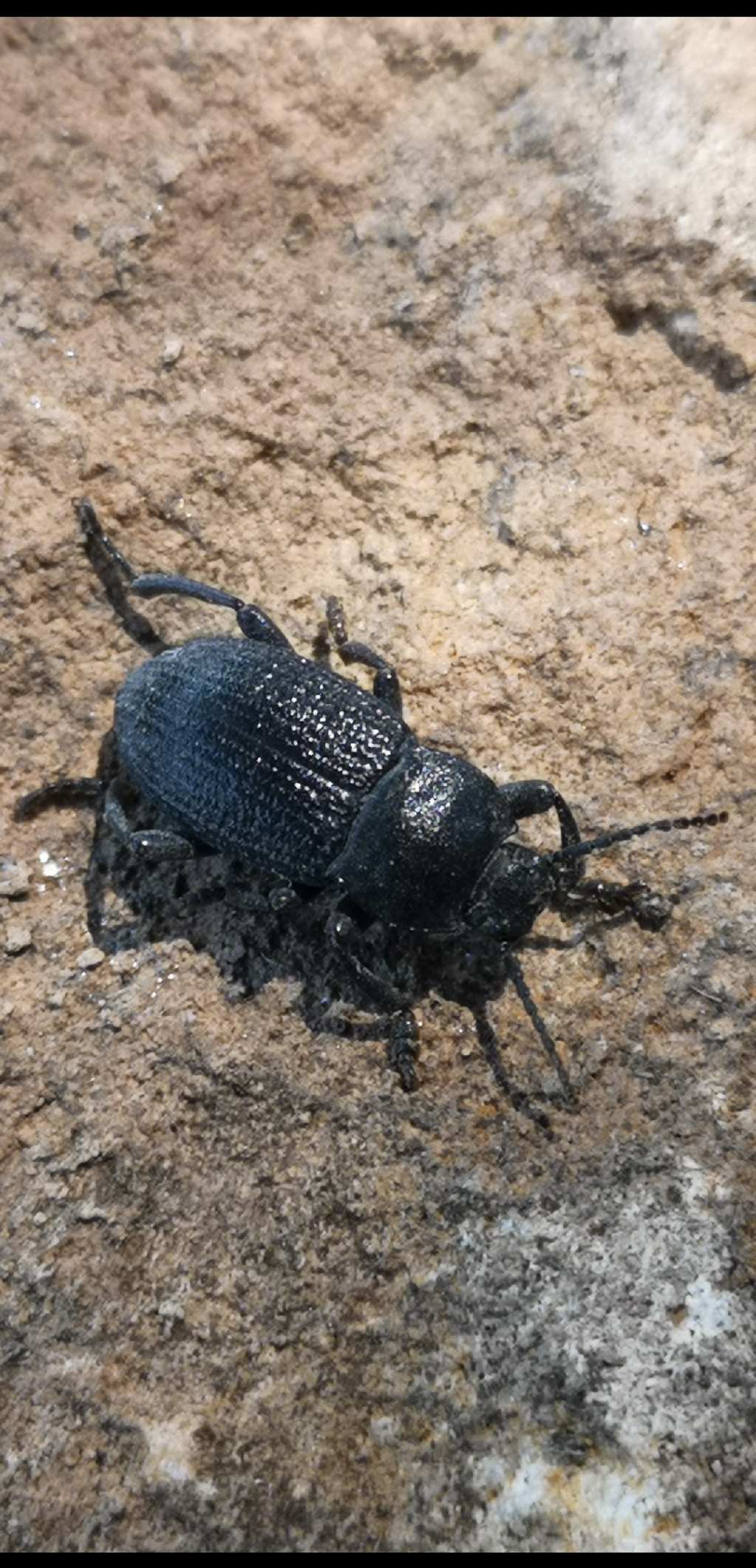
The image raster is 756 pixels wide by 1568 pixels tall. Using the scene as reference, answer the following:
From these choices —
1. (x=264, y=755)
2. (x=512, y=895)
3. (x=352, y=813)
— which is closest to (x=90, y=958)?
(x=264, y=755)

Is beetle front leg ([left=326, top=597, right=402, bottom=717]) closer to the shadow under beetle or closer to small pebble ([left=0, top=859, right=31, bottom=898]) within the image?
the shadow under beetle

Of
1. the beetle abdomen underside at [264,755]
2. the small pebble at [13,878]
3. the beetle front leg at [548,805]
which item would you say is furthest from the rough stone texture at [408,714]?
the beetle abdomen underside at [264,755]

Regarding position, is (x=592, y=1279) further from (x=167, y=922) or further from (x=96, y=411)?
(x=96, y=411)

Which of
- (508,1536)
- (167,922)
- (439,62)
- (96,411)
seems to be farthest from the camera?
(439,62)

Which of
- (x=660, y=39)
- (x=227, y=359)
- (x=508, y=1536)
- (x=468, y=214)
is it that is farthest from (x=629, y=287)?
(x=508, y=1536)

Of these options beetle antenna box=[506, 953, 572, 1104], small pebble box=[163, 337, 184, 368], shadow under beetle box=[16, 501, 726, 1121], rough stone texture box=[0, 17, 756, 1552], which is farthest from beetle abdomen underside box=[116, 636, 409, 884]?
small pebble box=[163, 337, 184, 368]
